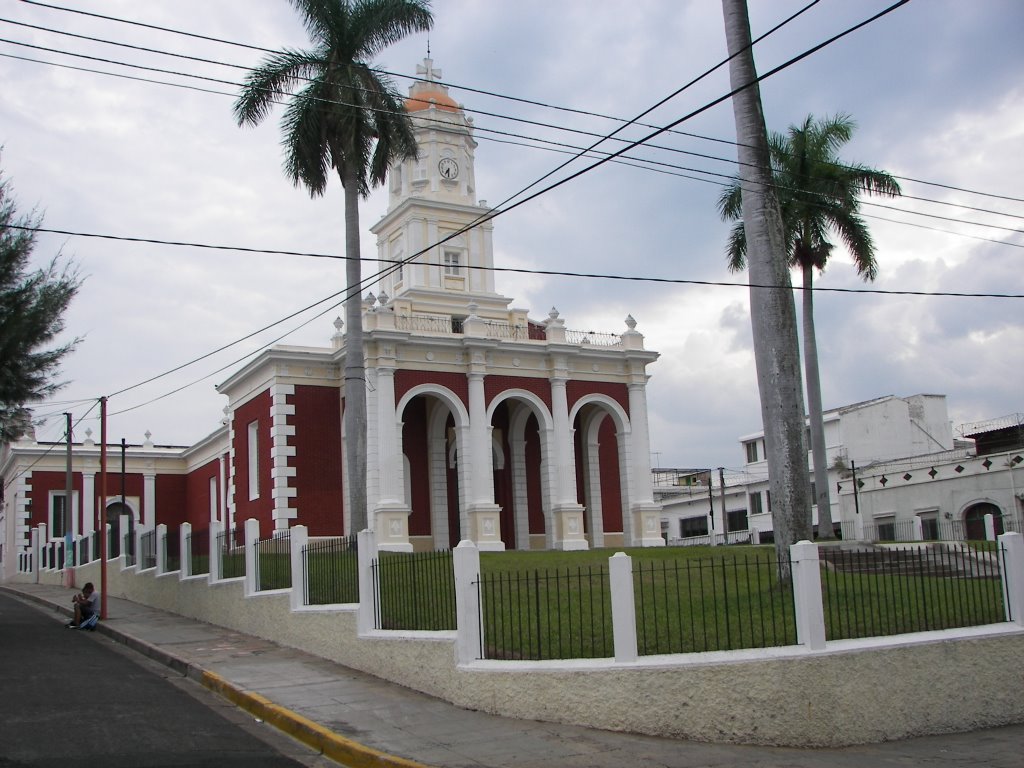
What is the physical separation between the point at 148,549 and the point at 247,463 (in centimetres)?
653

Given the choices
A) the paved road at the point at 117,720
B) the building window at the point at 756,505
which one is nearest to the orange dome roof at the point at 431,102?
the paved road at the point at 117,720

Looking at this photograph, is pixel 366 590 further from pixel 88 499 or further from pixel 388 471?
pixel 88 499

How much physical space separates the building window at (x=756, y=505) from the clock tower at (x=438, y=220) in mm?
27008

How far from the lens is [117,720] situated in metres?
11.2

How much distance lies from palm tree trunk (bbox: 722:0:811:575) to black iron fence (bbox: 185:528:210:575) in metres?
11.6

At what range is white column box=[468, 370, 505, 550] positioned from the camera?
29734 mm

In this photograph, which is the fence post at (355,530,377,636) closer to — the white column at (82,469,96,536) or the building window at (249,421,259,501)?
the building window at (249,421,259,501)

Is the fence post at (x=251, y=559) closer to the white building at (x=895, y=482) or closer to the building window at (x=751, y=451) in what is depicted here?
the white building at (x=895, y=482)

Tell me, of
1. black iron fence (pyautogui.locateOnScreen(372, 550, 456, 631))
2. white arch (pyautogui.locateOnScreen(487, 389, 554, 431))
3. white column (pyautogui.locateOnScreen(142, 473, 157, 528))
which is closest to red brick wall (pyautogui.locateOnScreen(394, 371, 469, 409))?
white arch (pyautogui.locateOnScreen(487, 389, 554, 431))

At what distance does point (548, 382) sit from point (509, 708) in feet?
70.7

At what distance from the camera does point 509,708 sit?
1121 centimetres

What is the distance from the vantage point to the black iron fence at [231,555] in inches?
755

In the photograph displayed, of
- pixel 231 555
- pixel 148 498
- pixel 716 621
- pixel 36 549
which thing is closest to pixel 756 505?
pixel 148 498

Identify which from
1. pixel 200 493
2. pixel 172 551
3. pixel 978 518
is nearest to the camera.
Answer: pixel 172 551
